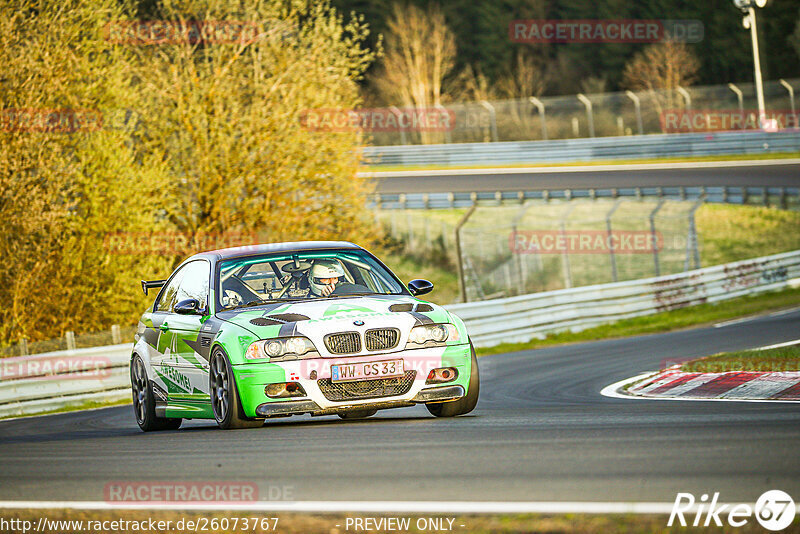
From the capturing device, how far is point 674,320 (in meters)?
23.1

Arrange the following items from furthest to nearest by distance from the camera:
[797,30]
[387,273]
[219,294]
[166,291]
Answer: [797,30] < [166,291] < [387,273] < [219,294]

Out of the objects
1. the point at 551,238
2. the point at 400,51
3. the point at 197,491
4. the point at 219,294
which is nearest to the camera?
the point at 197,491

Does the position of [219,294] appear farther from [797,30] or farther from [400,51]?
[400,51]

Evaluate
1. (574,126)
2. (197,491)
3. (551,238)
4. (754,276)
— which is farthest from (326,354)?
(574,126)

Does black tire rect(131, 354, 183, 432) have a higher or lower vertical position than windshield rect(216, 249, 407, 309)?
lower

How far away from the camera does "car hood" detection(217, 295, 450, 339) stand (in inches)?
323

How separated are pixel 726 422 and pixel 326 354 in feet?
8.95

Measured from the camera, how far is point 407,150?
178 feet

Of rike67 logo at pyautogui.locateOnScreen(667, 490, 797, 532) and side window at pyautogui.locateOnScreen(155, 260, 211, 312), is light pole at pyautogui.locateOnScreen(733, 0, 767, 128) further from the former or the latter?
rike67 logo at pyautogui.locateOnScreen(667, 490, 797, 532)
